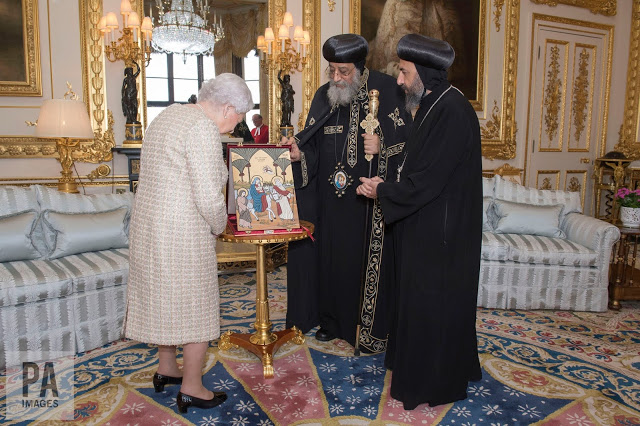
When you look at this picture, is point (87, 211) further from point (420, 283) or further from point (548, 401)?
point (548, 401)

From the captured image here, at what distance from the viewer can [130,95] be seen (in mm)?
6180

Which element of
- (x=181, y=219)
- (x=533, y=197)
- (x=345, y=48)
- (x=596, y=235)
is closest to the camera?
(x=181, y=219)

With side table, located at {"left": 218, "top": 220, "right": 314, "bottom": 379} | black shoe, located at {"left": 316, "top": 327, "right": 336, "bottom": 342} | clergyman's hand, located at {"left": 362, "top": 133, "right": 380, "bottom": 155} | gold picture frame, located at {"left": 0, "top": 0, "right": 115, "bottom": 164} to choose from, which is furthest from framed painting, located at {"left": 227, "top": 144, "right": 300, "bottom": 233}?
gold picture frame, located at {"left": 0, "top": 0, "right": 115, "bottom": 164}

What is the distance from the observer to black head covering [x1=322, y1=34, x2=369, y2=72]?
3467 millimetres

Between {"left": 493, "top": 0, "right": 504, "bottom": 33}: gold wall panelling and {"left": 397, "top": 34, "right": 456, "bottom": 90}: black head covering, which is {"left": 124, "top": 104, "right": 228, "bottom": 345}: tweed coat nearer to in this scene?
{"left": 397, "top": 34, "right": 456, "bottom": 90}: black head covering

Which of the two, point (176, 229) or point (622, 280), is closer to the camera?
point (176, 229)

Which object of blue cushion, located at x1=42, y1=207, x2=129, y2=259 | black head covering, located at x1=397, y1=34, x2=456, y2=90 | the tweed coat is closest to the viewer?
the tweed coat

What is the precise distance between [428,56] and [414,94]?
253 millimetres

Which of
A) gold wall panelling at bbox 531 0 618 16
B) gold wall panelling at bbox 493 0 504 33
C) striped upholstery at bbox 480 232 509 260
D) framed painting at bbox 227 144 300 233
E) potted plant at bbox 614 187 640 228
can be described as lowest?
striped upholstery at bbox 480 232 509 260

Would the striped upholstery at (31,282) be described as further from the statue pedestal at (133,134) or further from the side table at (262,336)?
the statue pedestal at (133,134)

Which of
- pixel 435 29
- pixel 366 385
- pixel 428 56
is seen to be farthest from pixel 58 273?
pixel 435 29

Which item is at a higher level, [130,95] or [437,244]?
[130,95]

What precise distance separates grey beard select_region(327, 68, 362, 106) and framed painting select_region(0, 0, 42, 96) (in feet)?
13.3

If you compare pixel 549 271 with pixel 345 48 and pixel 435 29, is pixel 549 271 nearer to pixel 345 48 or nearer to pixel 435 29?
pixel 345 48
